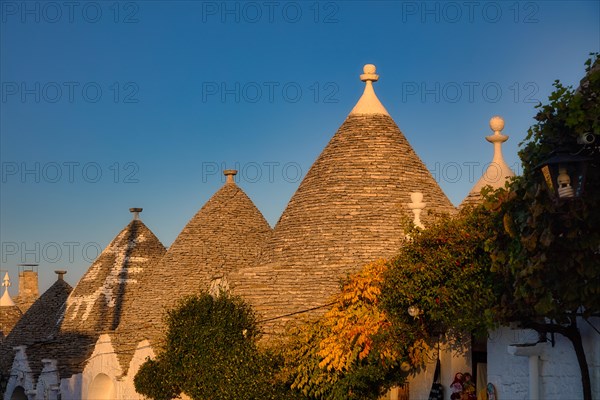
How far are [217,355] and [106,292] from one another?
1496 centimetres

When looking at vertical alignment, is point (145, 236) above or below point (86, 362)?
above

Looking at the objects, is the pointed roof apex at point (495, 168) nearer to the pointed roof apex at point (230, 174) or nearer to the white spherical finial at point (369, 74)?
the white spherical finial at point (369, 74)

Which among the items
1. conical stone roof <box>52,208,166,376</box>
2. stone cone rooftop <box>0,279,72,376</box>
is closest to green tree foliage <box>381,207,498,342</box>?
conical stone roof <box>52,208,166,376</box>

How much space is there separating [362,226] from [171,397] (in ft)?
23.0

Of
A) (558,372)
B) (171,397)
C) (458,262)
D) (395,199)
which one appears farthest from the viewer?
(171,397)

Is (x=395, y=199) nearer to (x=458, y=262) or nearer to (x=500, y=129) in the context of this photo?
(x=500, y=129)

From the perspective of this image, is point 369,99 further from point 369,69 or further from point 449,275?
point 449,275

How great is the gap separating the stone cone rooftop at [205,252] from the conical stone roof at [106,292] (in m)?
3.45

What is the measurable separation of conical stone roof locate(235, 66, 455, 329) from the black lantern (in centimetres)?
1011

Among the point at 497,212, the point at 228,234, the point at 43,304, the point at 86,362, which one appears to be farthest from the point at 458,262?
the point at 43,304

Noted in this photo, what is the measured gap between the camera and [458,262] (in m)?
14.5

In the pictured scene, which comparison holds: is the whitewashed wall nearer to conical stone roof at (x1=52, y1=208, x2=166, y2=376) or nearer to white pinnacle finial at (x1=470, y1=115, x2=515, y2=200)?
white pinnacle finial at (x1=470, y1=115, x2=515, y2=200)

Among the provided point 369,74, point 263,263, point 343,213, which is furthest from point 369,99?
point 263,263

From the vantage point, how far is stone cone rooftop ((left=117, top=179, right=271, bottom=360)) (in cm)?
2872
